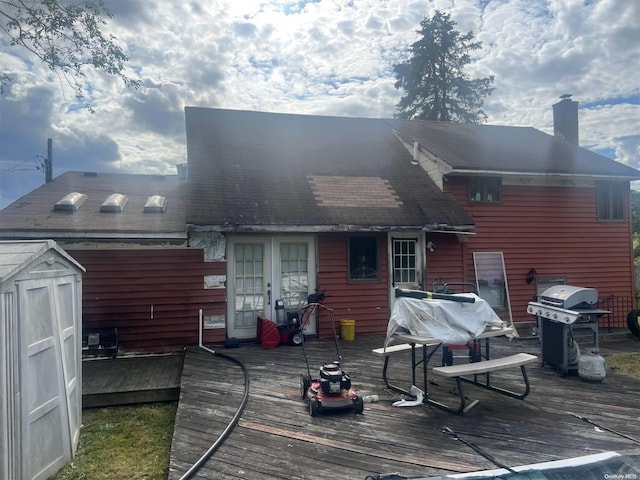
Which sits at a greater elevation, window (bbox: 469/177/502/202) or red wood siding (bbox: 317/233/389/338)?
window (bbox: 469/177/502/202)

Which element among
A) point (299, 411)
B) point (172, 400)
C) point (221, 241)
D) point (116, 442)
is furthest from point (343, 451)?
point (221, 241)

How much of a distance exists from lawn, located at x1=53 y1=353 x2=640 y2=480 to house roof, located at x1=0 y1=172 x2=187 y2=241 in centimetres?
291

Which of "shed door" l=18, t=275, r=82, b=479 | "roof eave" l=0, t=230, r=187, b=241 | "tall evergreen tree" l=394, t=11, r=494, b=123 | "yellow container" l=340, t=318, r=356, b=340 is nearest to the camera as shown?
"shed door" l=18, t=275, r=82, b=479

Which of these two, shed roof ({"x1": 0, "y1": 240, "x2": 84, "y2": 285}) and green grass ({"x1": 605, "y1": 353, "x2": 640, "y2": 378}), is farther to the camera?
green grass ({"x1": 605, "y1": 353, "x2": 640, "y2": 378})

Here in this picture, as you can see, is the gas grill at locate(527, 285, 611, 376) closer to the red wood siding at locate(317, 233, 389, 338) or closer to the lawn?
the red wood siding at locate(317, 233, 389, 338)

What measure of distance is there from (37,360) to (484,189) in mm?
9111

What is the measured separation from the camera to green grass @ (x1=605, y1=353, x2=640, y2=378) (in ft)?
20.8

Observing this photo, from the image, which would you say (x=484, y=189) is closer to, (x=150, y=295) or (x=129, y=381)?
(x=150, y=295)

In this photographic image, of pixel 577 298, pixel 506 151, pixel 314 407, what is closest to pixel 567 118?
pixel 506 151

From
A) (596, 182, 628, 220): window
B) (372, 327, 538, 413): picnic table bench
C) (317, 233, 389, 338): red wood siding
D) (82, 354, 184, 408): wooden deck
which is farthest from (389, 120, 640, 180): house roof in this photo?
(82, 354, 184, 408): wooden deck

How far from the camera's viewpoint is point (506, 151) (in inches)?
425

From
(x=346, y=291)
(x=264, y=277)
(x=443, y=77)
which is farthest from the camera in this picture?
(x=443, y=77)

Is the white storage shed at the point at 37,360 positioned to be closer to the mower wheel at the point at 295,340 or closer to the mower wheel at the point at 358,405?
the mower wheel at the point at 358,405

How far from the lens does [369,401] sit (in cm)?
467
